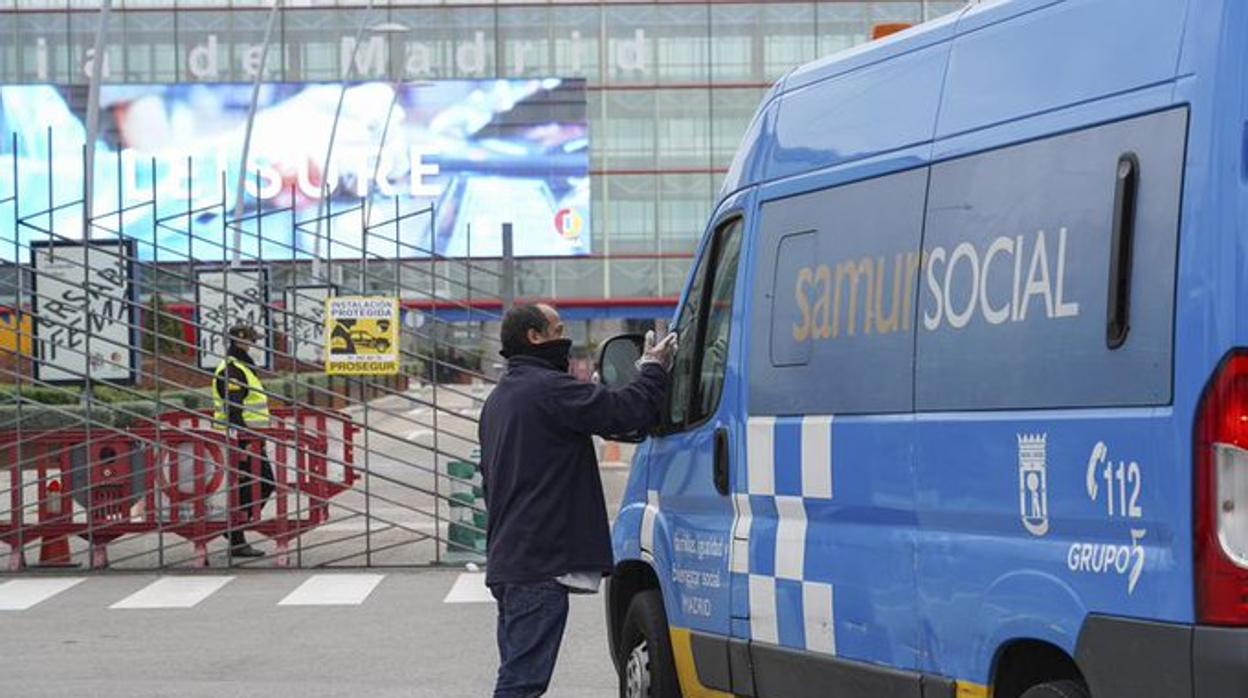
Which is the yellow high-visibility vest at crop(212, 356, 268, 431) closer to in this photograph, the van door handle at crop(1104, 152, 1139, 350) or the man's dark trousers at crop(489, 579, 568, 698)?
the man's dark trousers at crop(489, 579, 568, 698)

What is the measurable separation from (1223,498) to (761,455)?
2.67 metres

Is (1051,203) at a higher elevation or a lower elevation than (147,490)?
higher

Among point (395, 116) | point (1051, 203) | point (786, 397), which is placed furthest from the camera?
point (395, 116)

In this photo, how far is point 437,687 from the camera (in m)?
12.8

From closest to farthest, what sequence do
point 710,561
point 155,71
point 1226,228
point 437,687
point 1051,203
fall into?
1. point 1226,228
2. point 1051,203
3. point 710,561
4. point 437,687
5. point 155,71

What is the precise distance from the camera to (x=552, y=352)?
897 cm

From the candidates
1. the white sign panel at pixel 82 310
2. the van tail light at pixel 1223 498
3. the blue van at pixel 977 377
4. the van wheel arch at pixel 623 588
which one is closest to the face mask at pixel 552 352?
the blue van at pixel 977 377

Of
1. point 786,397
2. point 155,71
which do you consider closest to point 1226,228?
point 786,397

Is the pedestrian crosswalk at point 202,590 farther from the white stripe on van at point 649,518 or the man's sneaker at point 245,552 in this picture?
the white stripe on van at point 649,518

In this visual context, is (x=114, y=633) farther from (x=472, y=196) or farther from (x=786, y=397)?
(x=472, y=196)

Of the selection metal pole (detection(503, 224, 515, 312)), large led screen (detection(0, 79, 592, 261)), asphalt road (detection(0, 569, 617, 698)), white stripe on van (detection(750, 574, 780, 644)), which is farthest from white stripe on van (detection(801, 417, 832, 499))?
large led screen (detection(0, 79, 592, 261))

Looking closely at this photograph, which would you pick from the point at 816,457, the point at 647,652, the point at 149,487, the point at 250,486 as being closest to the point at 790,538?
the point at 816,457

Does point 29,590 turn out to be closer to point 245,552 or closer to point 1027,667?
point 245,552

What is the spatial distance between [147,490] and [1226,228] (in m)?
14.8
